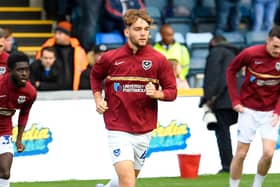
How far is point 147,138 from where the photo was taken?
11391 mm

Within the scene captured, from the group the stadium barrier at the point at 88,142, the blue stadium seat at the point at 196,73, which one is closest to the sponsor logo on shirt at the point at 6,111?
the stadium barrier at the point at 88,142

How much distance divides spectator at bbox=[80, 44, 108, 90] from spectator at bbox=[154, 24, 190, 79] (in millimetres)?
1436

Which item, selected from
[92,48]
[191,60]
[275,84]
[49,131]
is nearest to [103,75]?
[275,84]

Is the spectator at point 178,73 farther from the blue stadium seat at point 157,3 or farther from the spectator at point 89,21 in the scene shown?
the blue stadium seat at point 157,3

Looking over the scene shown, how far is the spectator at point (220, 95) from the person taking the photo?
648 inches

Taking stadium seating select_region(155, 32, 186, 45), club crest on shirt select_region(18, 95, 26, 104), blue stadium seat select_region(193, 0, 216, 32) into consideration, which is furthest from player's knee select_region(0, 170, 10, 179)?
blue stadium seat select_region(193, 0, 216, 32)

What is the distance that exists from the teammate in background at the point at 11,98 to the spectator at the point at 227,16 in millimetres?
9283

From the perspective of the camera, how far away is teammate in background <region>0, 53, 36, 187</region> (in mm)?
11859

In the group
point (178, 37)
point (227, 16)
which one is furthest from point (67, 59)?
point (227, 16)

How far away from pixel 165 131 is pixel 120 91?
5.66 meters

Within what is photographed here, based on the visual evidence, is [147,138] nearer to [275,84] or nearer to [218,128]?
[275,84]

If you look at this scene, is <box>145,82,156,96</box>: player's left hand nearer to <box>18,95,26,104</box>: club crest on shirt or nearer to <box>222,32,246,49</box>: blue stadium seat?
<box>18,95,26,104</box>: club crest on shirt

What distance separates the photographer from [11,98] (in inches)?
477

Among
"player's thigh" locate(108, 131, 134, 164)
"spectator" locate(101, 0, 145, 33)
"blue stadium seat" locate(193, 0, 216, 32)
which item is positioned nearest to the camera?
"player's thigh" locate(108, 131, 134, 164)
